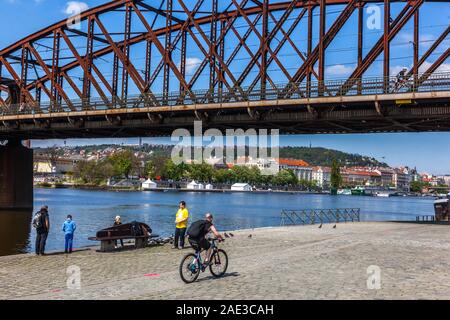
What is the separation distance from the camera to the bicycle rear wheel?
49.8 feet

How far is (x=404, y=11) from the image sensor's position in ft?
144

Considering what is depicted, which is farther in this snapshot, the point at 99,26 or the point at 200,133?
the point at 99,26

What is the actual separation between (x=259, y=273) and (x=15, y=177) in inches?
2660

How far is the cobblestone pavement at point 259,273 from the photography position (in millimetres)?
13852

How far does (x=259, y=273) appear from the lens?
17062mm

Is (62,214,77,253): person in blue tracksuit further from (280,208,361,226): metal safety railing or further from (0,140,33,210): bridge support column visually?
(0,140,33,210): bridge support column

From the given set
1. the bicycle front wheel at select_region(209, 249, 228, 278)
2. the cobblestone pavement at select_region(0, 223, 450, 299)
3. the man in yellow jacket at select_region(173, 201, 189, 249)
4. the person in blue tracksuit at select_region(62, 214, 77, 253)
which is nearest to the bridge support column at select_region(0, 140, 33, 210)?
the person in blue tracksuit at select_region(62, 214, 77, 253)

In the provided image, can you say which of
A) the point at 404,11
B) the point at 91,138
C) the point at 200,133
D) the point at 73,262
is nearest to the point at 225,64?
the point at 200,133

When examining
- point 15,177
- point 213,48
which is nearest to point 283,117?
point 213,48

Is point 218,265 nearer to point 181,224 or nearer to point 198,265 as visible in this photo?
point 198,265

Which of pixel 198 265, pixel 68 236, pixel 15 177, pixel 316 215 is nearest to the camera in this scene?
pixel 198 265
